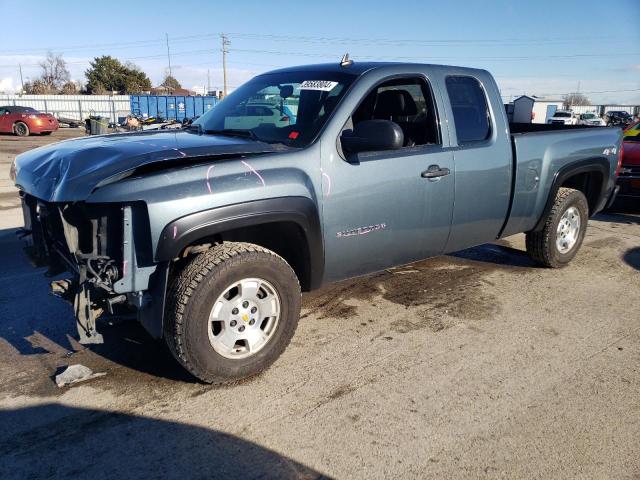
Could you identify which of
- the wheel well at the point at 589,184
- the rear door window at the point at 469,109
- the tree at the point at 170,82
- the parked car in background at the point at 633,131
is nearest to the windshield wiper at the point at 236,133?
the rear door window at the point at 469,109

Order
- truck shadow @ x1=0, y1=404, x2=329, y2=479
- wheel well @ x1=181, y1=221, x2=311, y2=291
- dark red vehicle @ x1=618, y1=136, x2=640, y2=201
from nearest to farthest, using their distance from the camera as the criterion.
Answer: truck shadow @ x1=0, y1=404, x2=329, y2=479
wheel well @ x1=181, y1=221, x2=311, y2=291
dark red vehicle @ x1=618, y1=136, x2=640, y2=201

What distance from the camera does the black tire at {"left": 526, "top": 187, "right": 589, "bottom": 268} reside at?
5.29 m

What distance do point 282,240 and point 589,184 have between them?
4036 millimetres

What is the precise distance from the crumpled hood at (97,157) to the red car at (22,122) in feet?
82.3

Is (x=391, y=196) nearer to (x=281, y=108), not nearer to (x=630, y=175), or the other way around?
(x=281, y=108)

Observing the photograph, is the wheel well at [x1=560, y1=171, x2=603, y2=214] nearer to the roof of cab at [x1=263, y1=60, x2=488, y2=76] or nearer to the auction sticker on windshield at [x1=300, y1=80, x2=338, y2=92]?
the roof of cab at [x1=263, y1=60, x2=488, y2=76]

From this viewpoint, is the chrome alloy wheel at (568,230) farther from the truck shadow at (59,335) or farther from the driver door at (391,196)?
the truck shadow at (59,335)

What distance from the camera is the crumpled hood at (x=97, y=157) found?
2838mm

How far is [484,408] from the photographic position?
3043mm

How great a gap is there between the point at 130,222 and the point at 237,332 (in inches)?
37.3

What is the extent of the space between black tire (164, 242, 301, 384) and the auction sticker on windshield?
1.32m

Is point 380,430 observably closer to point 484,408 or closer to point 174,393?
point 484,408

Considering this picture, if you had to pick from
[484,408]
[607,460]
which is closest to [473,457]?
[484,408]

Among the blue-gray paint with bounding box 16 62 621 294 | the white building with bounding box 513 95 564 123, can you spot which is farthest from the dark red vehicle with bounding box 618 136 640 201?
the white building with bounding box 513 95 564 123
